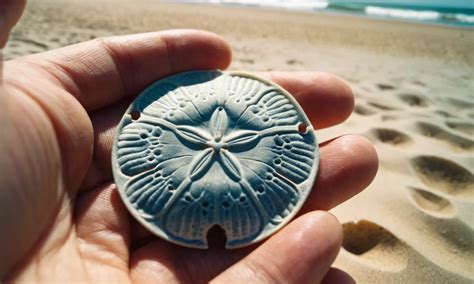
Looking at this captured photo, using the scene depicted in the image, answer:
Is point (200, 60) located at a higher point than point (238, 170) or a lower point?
higher

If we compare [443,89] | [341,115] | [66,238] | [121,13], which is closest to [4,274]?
[66,238]

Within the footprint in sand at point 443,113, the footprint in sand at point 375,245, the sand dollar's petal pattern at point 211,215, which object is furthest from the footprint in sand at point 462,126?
the sand dollar's petal pattern at point 211,215

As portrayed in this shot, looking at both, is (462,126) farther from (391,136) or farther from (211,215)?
(211,215)

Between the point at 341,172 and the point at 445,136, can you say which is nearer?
the point at 341,172

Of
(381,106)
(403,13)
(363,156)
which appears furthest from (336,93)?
(403,13)

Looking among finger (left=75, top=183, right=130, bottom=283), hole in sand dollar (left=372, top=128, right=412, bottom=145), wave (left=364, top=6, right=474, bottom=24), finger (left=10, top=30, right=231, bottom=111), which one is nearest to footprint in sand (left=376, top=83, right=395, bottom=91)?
hole in sand dollar (left=372, top=128, right=412, bottom=145)

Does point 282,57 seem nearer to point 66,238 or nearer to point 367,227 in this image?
point 367,227

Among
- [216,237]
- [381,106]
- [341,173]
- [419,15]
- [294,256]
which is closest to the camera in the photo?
[294,256]
